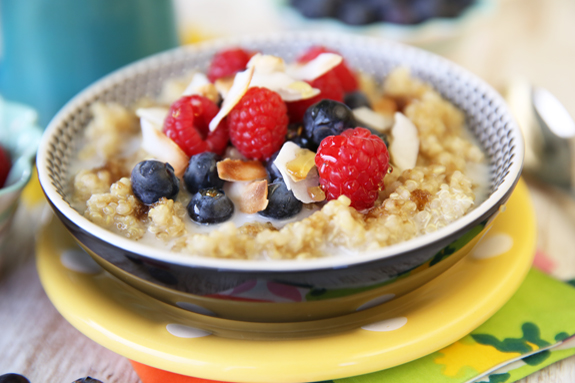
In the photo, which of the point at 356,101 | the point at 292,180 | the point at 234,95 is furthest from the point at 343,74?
the point at 292,180

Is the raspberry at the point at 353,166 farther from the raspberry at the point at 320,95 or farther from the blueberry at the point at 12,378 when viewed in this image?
the blueberry at the point at 12,378

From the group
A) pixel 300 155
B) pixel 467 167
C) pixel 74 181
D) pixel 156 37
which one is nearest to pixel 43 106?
pixel 156 37

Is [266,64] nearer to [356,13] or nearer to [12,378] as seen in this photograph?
[12,378]

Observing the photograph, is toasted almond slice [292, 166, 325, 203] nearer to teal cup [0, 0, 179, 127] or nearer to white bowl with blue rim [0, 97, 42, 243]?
white bowl with blue rim [0, 97, 42, 243]

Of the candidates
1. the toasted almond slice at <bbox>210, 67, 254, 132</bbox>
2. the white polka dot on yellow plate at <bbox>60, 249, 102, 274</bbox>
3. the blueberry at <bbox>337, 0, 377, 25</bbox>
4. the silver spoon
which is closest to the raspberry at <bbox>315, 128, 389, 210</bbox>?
the toasted almond slice at <bbox>210, 67, 254, 132</bbox>

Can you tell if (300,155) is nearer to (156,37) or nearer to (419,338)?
(419,338)

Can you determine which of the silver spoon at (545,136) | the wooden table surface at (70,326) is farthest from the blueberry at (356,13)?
the silver spoon at (545,136)
